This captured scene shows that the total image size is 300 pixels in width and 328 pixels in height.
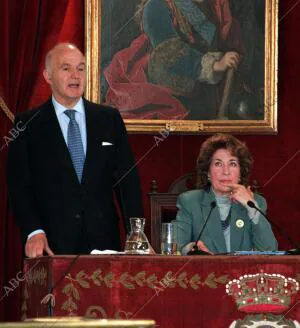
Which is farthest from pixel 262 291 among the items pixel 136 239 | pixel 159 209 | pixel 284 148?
pixel 284 148

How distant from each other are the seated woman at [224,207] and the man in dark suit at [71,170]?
0.28 metres

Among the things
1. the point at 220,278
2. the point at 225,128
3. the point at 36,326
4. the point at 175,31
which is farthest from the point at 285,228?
the point at 36,326

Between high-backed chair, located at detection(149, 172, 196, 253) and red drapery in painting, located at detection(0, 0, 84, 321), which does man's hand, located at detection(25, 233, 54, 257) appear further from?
red drapery in painting, located at detection(0, 0, 84, 321)

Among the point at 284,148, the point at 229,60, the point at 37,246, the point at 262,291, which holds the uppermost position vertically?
the point at 229,60

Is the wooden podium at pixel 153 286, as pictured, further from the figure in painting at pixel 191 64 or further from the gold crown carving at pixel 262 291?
the figure in painting at pixel 191 64

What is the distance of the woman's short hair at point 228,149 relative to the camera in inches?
200

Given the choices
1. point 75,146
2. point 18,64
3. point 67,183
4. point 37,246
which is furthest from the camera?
point 18,64

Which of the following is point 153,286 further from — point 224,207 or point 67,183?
point 224,207

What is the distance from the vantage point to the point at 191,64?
21.2 ft

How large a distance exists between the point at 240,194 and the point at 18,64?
1.98 metres

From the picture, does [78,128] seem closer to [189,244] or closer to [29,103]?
[189,244]

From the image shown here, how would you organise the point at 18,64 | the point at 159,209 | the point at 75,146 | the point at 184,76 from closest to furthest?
the point at 75,146, the point at 159,209, the point at 18,64, the point at 184,76

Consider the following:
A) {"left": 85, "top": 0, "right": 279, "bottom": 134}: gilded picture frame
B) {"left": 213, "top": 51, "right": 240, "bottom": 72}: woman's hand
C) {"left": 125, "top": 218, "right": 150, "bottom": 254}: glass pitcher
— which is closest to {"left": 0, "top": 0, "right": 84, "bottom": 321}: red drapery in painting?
{"left": 85, "top": 0, "right": 279, "bottom": 134}: gilded picture frame

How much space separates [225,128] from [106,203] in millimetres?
1654
